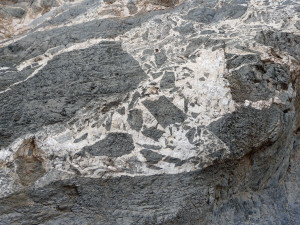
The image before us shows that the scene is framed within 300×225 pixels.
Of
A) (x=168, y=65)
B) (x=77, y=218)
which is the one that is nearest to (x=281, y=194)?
(x=168, y=65)

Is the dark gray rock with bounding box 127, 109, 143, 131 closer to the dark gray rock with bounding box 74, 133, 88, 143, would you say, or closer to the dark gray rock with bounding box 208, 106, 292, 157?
the dark gray rock with bounding box 74, 133, 88, 143

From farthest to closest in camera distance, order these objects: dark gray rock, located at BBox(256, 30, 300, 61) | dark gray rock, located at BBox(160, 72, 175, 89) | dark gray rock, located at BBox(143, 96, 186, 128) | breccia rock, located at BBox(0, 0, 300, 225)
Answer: dark gray rock, located at BBox(256, 30, 300, 61) → dark gray rock, located at BBox(160, 72, 175, 89) → dark gray rock, located at BBox(143, 96, 186, 128) → breccia rock, located at BBox(0, 0, 300, 225)

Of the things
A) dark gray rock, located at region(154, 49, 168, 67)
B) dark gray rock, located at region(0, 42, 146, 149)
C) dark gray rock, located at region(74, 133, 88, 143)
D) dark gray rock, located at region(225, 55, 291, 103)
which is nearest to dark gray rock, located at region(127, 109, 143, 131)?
dark gray rock, located at region(0, 42, 146, 149)

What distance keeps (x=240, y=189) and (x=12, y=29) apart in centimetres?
283

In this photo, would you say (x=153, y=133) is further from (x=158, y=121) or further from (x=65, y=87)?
(x=65, y=87)

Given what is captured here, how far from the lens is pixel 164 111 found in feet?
7.67

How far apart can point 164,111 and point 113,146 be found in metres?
0.44

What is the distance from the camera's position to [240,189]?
2.47 m

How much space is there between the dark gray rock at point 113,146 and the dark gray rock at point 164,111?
254mm

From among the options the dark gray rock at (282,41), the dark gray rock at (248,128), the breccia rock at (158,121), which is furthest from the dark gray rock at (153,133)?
the dark gray rock at (282,41)

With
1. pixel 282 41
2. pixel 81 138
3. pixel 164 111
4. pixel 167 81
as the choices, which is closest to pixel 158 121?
pixel 164 111

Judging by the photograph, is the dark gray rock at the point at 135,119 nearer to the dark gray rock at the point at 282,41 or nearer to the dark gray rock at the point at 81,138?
the dark gray rock at the point at 81,138

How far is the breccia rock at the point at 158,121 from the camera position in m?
2.20

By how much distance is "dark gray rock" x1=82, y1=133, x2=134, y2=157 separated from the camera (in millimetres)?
2234
